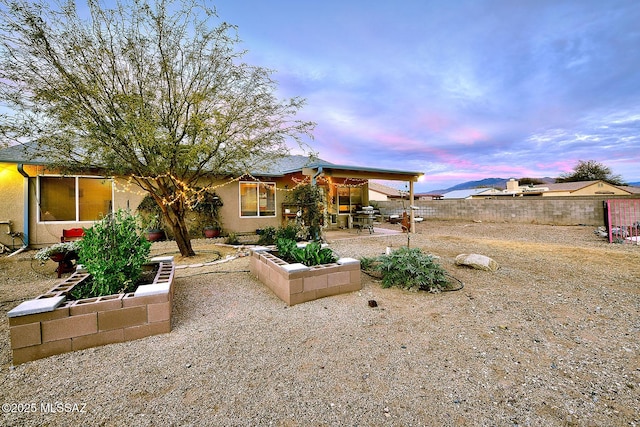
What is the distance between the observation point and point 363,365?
2.08 metres

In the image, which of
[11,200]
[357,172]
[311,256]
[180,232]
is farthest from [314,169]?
[11,200]

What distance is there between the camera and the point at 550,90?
10727mm

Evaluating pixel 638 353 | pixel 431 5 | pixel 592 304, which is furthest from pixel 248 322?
pixel 431 5

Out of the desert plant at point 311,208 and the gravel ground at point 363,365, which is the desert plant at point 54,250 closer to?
the gravel ground at point 363,365

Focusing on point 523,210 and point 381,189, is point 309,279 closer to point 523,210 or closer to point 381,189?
point 523,210

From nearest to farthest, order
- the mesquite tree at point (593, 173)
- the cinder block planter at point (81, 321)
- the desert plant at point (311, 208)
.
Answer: the cinder block planter at point (81, 321) < the desert plant at point (311, 208) < the mesquite tree at point (593, 173)

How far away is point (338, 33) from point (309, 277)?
7.97 meters

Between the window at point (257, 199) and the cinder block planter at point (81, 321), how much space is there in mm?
7271

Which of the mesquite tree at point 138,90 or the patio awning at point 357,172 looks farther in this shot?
the patio awning at point 357,172

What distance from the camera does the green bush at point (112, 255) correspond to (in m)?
2.74

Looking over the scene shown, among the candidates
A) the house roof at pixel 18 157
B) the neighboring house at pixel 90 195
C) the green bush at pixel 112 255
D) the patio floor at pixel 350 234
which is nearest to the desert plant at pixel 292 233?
the patio floor at pixel 350 234

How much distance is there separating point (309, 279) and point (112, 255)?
2.29 metres

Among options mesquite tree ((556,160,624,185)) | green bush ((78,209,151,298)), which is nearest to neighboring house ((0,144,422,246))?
green bush ((78,209,151,298))

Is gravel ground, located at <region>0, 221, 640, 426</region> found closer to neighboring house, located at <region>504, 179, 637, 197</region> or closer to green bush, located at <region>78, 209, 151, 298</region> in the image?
green bush, located at <region>78, 209, 151, 298</region>
